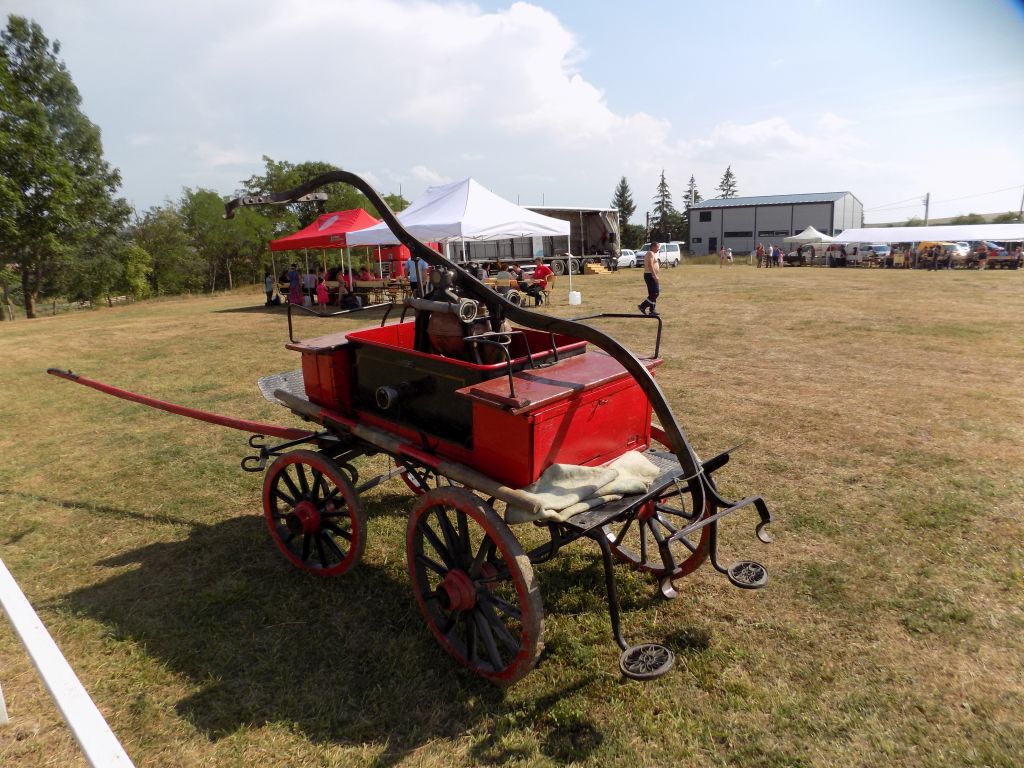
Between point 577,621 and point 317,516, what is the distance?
155 cm

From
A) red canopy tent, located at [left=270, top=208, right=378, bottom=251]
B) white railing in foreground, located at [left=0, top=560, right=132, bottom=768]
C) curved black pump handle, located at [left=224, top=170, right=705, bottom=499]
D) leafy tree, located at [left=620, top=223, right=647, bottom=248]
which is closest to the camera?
white railing in foreground, located at [left=0, top=560, right=132, bottom=768]

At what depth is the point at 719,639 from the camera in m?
2.90

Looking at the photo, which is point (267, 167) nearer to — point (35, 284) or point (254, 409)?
point (35, 284)

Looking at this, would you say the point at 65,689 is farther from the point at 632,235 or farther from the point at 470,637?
the point at 632,235

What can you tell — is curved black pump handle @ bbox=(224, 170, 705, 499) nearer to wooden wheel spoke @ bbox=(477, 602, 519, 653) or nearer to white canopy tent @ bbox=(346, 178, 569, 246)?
wooden wheel spoke @ bbox=(477, 602, 519, 653)

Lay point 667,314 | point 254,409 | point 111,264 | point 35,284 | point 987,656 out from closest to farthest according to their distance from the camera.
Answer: point 987,656 < point 254,409 < point 667,314 < point 35,284 < point 111,264

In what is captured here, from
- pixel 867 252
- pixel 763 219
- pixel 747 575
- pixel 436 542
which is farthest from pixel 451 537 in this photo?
pixel 763 219

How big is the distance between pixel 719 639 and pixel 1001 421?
4.76 m

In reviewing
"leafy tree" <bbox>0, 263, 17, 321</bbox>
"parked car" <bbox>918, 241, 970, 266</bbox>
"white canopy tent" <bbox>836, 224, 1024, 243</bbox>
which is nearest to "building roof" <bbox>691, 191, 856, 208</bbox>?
"white canopy tent" <bbox>836, 224, 1024, 243</bbox>

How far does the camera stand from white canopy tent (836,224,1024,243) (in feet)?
135

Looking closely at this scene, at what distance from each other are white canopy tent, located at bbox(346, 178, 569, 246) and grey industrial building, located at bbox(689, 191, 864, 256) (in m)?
45.1

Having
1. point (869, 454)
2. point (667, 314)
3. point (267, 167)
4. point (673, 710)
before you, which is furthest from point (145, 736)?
point (267, 167)

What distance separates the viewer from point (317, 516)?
3.39 metres

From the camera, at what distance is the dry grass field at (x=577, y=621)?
2.37 m
